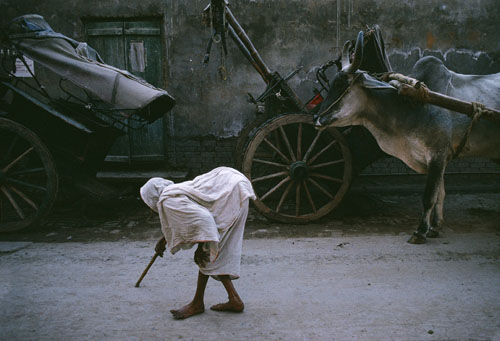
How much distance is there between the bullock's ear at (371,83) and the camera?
439 centimetres

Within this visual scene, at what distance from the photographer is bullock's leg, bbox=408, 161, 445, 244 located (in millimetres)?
4418

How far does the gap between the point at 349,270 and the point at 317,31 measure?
4728 mm

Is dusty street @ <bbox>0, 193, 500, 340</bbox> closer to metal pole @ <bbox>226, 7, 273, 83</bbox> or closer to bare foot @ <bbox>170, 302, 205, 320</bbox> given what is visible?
bare foot @ <bbox>170, 302, 205, 320</bbox>

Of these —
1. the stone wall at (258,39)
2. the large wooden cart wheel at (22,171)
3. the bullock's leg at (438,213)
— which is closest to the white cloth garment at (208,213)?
the large wooden cart wheel at (22,171)

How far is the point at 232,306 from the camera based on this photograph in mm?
3010

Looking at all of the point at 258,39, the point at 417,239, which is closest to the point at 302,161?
the point at 417,239

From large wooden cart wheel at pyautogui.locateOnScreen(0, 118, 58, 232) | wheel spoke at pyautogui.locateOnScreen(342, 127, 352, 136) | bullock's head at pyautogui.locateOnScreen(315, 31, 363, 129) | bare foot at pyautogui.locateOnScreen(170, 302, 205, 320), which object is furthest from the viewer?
wheel spoke at pyautogui.locateOnScreen(342, 127, 352, 136)

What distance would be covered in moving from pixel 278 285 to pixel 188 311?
0.86 m

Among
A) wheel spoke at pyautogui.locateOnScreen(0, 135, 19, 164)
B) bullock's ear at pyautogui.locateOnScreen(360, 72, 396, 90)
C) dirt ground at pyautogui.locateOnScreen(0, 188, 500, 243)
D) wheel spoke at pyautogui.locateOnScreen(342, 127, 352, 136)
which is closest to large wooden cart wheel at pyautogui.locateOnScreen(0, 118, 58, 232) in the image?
wheel spoke at pyautogui.locateOnScreen(0, 135, 19, 164)

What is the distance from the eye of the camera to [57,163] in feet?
17.9

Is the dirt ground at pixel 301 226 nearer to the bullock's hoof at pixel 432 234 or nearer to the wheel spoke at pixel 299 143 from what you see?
the bullock's hoof at pixel 432 234

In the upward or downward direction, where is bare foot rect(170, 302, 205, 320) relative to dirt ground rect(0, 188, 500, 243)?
upward

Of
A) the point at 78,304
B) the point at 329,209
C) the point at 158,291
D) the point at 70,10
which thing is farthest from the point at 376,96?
the point at 70,10

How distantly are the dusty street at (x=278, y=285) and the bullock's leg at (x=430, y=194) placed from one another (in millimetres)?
120
